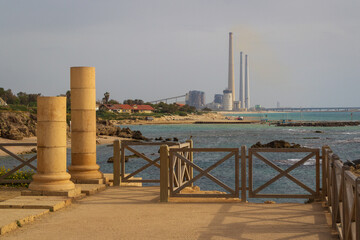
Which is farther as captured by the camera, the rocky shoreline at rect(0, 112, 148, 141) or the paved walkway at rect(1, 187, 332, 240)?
the rocky shoreline at rect(0, 112, 148, 141)

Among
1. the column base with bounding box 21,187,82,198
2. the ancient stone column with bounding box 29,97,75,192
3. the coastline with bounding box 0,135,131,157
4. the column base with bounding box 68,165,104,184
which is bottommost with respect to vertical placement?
the coastline with bounding box 0,135,131,157

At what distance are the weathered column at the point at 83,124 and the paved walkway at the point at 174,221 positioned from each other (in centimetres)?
258

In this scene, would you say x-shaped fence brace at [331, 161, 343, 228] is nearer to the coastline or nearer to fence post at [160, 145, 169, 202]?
fence post at [160, 145, 169, 202]

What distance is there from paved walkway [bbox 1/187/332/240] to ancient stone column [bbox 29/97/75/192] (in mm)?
863

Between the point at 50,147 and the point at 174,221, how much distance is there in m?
4.44

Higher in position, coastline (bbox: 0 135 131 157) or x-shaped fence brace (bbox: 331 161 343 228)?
x-shaped fence brace (bbox: 331 161 343 228)

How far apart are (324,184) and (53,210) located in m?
6.46

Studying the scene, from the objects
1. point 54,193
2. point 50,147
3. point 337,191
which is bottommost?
point 54,193

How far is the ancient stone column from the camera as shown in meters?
13.6

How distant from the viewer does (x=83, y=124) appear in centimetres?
1612

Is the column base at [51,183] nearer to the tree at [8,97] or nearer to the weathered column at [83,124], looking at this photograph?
the weathered column at [83,124]

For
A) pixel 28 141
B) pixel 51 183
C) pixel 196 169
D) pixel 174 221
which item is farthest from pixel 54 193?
pixel 28 141

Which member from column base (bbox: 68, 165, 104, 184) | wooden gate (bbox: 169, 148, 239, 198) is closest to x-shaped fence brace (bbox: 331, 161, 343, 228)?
wooden gate (bbox: 169, 148, 239, 198)

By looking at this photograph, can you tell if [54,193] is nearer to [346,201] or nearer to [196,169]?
[196,169]
